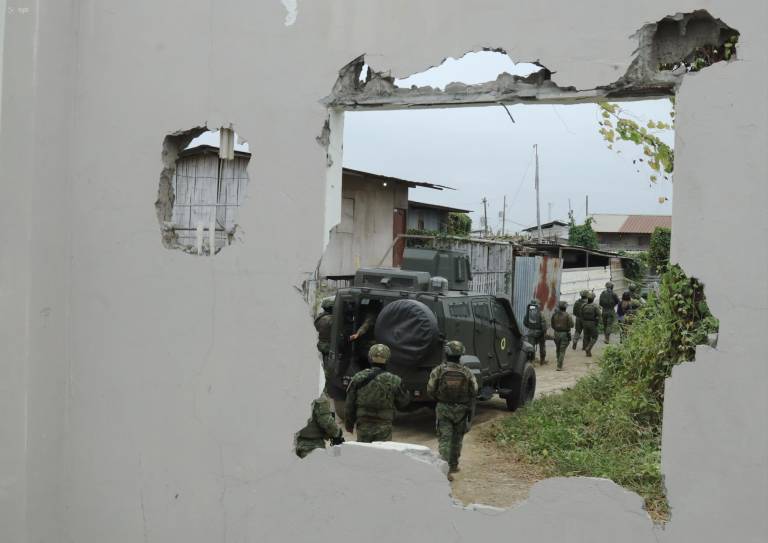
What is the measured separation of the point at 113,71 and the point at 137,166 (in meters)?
0.51

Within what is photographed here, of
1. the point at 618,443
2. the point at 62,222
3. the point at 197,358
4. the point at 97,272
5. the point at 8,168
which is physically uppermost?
the point at 8,168

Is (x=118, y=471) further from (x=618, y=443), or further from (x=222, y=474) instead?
(x=618, y=443)

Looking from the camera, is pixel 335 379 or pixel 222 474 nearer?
pixel 222 474

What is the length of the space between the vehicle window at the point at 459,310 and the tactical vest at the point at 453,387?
4.93 feet

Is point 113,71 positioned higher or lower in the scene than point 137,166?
higher

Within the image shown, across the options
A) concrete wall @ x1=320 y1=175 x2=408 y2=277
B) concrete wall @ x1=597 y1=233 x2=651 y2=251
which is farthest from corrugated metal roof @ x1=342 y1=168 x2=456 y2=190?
concrete wall @ x1=597 y1=233 x2=651 y2=251

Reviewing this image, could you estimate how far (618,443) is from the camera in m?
5.71

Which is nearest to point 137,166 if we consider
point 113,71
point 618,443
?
point 113,71

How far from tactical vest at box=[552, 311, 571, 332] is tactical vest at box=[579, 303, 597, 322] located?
1116 mm

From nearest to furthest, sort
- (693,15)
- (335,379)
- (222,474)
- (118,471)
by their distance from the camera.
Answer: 1. (693,15)
2. (222,474)
3. (118,471)
4. (335,379)

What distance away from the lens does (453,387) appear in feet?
19.8

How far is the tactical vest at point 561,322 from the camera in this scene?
11.8m

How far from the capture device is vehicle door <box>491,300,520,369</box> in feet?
27.8

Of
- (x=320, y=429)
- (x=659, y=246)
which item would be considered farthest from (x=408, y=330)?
(x=659, y=246)
